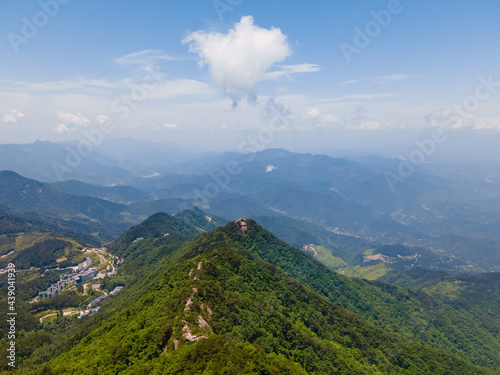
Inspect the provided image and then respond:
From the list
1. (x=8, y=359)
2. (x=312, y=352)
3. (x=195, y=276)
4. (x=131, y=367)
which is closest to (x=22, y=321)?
(x=8, y=359)

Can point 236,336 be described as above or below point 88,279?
above

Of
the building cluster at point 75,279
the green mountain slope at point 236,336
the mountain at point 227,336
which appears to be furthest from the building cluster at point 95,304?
the green mountain slope at point 236,336

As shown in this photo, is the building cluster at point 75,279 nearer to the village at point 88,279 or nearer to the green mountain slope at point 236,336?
the village at point 88,279

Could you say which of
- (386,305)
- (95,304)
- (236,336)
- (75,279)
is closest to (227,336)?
(236,336)

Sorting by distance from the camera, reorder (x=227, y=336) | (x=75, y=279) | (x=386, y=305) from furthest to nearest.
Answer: (x=75, y=279)
(x=386, y=305)
(x=227, y=336)

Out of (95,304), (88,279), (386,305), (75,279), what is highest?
(386,305)

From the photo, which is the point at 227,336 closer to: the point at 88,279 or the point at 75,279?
the point at 75,279

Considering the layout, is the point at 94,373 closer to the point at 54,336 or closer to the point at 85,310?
the point at 54,336
